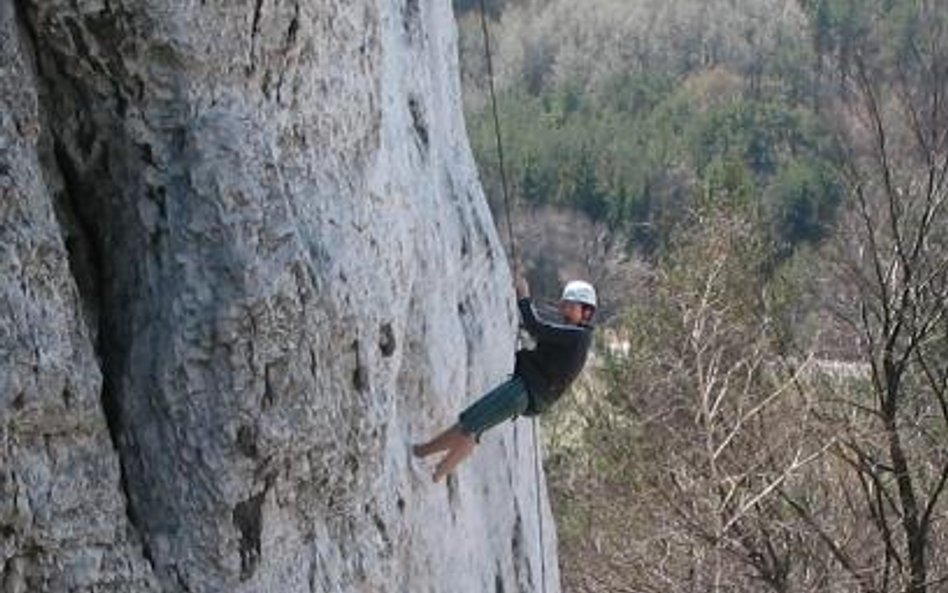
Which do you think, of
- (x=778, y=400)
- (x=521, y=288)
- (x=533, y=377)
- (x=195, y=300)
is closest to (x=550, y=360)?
(x=533, y=377)

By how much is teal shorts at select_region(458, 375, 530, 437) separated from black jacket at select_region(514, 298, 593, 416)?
0.19ft

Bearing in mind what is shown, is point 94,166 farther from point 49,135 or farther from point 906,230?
point 906,230

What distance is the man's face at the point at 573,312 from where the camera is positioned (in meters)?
7.78

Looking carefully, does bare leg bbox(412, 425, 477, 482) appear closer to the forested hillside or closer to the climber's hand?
the climber's hand

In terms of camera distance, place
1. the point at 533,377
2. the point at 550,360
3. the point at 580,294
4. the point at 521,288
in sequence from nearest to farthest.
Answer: the point at 533,377 < the point at 550,360 < the point at 580,294 < the point at 521,288

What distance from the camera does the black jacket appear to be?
295 inches

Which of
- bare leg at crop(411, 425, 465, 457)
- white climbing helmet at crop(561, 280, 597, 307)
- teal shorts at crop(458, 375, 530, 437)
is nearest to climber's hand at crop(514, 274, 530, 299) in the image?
white climbing helmet at crop(561, 280, 597, 307)

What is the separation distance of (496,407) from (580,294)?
88cm

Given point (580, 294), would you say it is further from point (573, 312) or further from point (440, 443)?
point (440, 443)

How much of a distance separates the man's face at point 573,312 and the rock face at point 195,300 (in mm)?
1906

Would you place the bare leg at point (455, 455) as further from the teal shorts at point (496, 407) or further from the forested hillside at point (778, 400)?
the forested hillside at point (778, 400)

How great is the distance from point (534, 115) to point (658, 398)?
43202mm

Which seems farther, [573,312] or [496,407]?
[573,312]

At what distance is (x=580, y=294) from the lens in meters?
7.78
